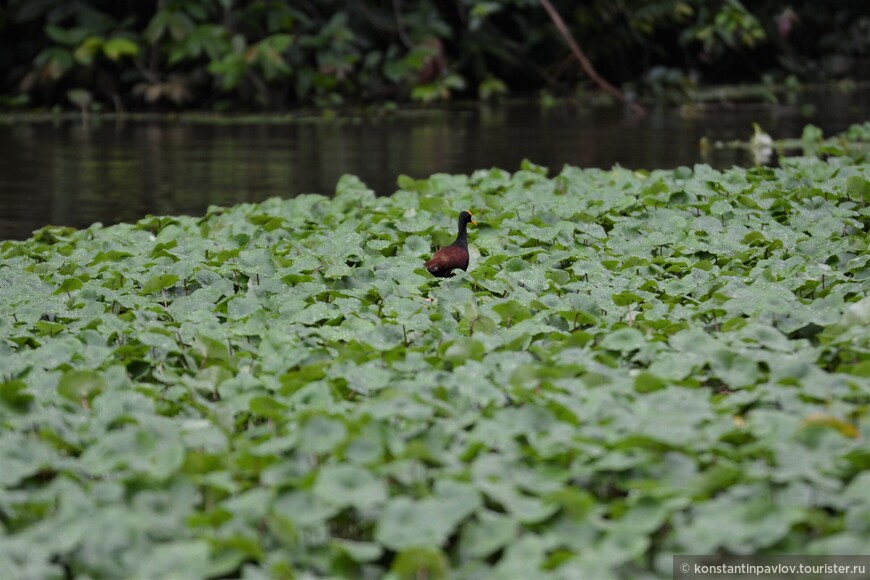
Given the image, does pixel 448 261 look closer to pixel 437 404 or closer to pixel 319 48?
pixel 437 404

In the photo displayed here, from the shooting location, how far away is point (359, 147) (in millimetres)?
10648

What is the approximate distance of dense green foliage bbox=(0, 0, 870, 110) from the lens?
1404cm

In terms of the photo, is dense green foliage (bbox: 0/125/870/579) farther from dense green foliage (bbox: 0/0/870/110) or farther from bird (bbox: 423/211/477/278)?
dense green foliage (bbox: 0/0/870/110)

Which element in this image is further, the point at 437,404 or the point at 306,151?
the point at 306,151

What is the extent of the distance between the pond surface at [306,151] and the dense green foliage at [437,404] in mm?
2967

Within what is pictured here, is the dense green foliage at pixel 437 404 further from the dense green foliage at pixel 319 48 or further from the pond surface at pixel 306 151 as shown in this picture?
the dense green foliage at pixel 319 48

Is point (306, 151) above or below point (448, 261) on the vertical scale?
below

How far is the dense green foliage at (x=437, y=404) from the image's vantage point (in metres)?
2.22

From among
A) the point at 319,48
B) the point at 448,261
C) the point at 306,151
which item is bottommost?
the point at 306,151

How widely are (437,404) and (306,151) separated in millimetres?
7760

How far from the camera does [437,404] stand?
9.03 feet

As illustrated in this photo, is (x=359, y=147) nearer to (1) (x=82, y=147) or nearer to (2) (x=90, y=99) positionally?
(1) (x=82, y=147)

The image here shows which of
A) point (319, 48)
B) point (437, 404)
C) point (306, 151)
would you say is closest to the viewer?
point (437, 404)

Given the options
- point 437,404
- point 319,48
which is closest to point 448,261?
point 437,404
